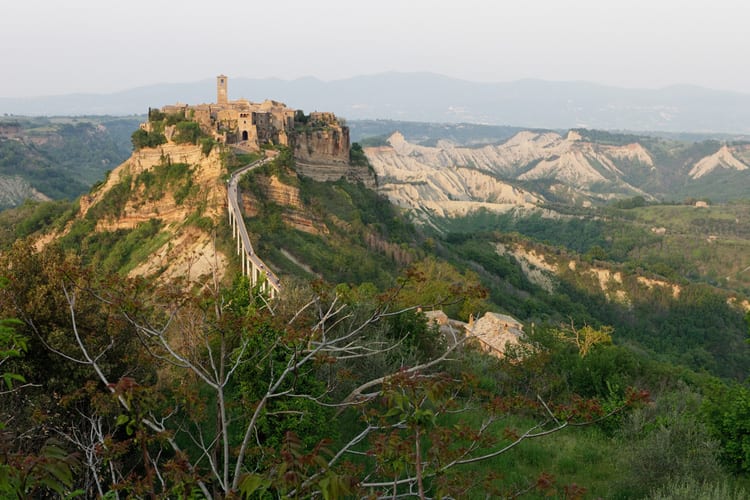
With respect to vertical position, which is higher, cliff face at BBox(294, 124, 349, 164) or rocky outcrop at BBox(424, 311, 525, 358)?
cliff face at BBox(294, 124, 349, 164)

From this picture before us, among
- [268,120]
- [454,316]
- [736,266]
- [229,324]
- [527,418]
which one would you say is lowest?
[736,266]

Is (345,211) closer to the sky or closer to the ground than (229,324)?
closer to the ground

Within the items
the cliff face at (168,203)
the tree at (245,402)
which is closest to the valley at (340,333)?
the tree at (245,402)

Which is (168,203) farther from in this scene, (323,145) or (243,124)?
(323,145)

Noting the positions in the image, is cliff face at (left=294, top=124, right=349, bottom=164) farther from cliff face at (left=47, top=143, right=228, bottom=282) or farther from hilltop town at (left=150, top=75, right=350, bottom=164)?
cliff face at (left=47, top=143, right=228, bottom=282)

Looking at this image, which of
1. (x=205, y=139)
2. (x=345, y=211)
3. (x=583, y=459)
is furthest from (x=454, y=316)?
(x=583, y=459)

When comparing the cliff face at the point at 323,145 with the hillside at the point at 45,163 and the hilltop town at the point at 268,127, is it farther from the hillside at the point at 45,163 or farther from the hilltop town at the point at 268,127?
the hillside at the point at 45,163

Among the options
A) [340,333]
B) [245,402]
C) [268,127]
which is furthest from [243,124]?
[245,402]

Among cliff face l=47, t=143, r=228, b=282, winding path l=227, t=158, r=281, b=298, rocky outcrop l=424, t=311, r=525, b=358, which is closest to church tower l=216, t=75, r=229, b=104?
cliff face l=47, t=143, r=228, b=282

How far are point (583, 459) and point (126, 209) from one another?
42069mm

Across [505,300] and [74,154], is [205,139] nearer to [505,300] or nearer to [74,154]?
[505,300]

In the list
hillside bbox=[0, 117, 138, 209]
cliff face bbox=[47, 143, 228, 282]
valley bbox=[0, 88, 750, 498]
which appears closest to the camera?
valley bbox=[0, 88, 750, 498]

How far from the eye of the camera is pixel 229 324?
26.2 feet

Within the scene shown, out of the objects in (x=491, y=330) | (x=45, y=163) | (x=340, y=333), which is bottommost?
(x=491, y=330)
